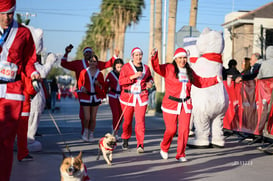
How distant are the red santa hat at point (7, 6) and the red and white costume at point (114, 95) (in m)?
6.56

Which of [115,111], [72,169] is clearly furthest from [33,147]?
[72,169]

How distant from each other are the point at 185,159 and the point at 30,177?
283 centimetres

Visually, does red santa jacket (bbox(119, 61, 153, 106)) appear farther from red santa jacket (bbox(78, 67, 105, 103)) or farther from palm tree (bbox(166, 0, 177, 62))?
palm tree (bbox(166, 0, 177, 62))

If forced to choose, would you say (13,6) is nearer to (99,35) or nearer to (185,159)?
(185,159)

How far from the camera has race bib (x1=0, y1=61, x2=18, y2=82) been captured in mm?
5137

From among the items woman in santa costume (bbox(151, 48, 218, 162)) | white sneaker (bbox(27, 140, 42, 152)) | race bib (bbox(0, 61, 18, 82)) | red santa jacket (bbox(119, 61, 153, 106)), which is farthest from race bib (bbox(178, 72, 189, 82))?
race bib (bbox(0, 61, 18, 82))

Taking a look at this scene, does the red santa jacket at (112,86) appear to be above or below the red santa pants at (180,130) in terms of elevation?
above

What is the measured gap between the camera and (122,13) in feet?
167

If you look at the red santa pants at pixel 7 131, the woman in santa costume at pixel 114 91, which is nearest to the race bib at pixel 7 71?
the red santa pants at pixel 7 131

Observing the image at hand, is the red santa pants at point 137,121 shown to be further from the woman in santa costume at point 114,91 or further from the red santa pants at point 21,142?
the red santa pants at point 21,142

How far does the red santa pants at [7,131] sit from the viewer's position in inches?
197

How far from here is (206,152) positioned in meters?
9.73

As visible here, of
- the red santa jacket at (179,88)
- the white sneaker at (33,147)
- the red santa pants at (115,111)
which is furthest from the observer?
the red santa pants at (115,111)

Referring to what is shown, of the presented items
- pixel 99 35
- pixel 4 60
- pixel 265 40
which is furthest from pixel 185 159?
pixel 99 35
